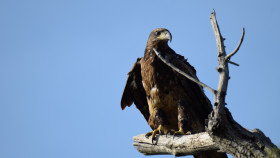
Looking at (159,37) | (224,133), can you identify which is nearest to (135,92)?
(159,37)

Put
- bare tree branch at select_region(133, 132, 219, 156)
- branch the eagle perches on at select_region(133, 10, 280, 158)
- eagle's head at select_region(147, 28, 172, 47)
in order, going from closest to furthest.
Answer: branch the eagle perches on at select_region(133, 10, 280, 158) → bare tree branch at select_region(133, 132, 219, 156) → eagle's head at select_region(147, 28, 172, 47)

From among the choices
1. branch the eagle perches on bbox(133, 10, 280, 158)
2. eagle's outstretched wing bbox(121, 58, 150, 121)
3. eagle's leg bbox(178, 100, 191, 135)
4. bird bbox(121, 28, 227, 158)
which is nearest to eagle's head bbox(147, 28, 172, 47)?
bird bbox(121, 28, 227, 158)

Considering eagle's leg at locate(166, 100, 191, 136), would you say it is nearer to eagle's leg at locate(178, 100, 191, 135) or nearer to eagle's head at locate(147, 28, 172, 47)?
eagle's leg at locate(178, 100, 191, 135)

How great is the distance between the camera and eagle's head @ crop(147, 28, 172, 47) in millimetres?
8148

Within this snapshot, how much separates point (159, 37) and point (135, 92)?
4.21ft

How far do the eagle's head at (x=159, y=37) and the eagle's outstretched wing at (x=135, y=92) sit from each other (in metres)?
0.49

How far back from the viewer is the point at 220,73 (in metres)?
4.57

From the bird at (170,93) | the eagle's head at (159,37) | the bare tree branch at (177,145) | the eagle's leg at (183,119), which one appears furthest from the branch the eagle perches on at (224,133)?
the eagle's head at (159,37)

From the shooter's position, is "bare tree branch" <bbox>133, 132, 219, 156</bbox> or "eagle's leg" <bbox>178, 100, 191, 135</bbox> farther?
"eagle's leg" <bbox>178, 100, 191, 135</bbox>

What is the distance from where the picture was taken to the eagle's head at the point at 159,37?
321 inches

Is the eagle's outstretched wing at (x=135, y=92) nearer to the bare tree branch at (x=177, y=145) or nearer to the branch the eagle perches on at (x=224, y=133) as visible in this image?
the bare tree branch at (x=177, y=145)

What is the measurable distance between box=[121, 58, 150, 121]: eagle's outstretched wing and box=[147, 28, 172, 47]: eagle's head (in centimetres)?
49

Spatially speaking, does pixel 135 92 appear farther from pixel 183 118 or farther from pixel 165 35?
pixel 183 118

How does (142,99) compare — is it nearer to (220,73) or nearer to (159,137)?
(159,137)
